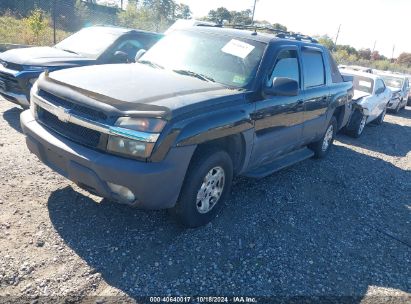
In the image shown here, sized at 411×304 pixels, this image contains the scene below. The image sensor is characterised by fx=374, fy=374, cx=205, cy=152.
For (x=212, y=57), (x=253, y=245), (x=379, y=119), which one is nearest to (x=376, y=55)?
(x=379, y=119)

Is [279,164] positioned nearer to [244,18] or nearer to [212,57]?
[212,57]

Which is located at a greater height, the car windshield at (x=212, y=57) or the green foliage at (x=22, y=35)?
the car windshield at (x=212, y=57)

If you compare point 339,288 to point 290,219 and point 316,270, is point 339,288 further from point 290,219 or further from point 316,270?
point 290,219

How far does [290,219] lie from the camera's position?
13.8 ft

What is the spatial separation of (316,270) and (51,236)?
2.36m

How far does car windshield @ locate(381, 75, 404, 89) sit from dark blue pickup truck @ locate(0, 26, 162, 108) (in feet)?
33.4

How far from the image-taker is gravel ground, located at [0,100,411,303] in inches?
113

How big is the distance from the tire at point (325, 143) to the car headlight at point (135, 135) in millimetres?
4056

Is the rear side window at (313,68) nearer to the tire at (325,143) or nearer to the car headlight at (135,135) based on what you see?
the tire at (325,143)

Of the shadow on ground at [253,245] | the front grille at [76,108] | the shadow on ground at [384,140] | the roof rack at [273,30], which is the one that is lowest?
the shadow on ground at [384,140]

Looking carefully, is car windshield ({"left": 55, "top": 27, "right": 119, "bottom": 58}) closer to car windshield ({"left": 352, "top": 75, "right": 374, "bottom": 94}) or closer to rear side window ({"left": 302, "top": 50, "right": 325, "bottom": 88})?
rear side window ({"left": 302, "top": 50, "right": 325, "bottom": 88})

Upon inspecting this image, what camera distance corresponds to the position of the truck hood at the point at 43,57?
240 inches

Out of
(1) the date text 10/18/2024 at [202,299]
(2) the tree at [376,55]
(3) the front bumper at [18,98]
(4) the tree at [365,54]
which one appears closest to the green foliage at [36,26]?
(3) the front bumper at [18,98]

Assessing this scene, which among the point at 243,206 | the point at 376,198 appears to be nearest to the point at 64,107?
the point at 243,206
